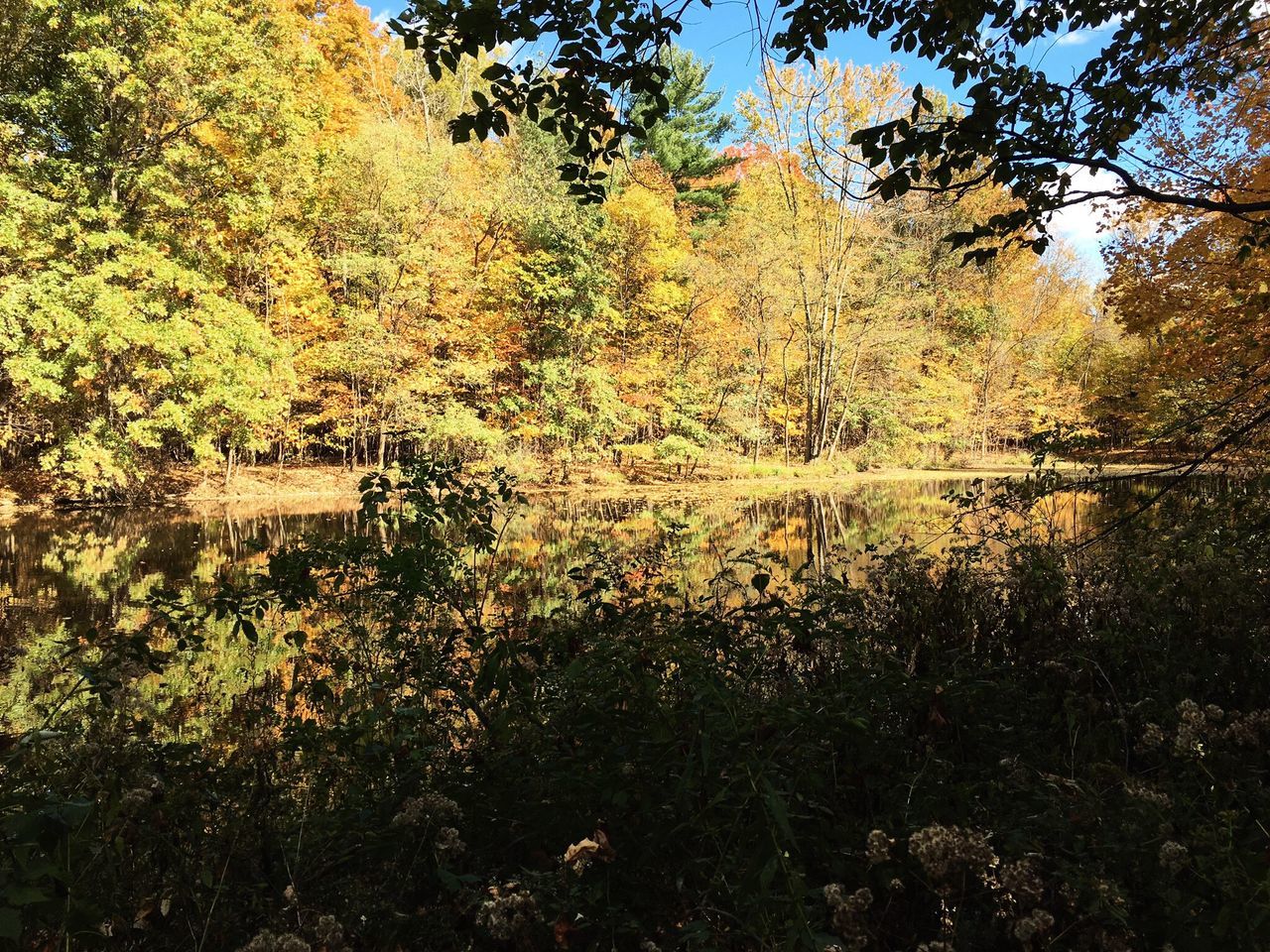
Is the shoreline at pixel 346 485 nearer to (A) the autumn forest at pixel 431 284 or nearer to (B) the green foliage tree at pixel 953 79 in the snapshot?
(A) the autumn forest at pixel 431 284

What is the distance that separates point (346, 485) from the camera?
2178 cm

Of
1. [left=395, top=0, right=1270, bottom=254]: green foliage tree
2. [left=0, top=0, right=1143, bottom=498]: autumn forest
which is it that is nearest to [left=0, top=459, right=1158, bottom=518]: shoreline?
[left=0, top=0, right=1143, bottom=498]: autumn forest

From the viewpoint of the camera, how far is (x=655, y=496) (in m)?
19.8

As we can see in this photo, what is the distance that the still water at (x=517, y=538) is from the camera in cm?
782

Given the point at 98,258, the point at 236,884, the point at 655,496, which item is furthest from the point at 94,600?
the point at 655,496

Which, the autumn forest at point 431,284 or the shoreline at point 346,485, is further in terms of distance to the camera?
the shoreline at point 346,485

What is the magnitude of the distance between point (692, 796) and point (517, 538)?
10.5 metres

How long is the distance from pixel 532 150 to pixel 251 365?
46.5 ft

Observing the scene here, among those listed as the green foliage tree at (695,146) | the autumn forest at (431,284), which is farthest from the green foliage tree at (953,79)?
the green foliage tree at (695,146)

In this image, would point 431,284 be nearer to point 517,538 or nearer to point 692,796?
point 517,538

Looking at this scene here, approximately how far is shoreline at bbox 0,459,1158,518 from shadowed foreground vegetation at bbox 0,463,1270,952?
13.9 metres

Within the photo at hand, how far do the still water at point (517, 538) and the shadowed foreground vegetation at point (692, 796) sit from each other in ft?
4.46

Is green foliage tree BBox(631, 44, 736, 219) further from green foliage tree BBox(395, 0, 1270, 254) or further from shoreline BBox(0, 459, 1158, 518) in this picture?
green foliage tree BBox(395, 0, 1270, 254)

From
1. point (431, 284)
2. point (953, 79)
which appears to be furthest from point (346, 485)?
point (953, 79)
